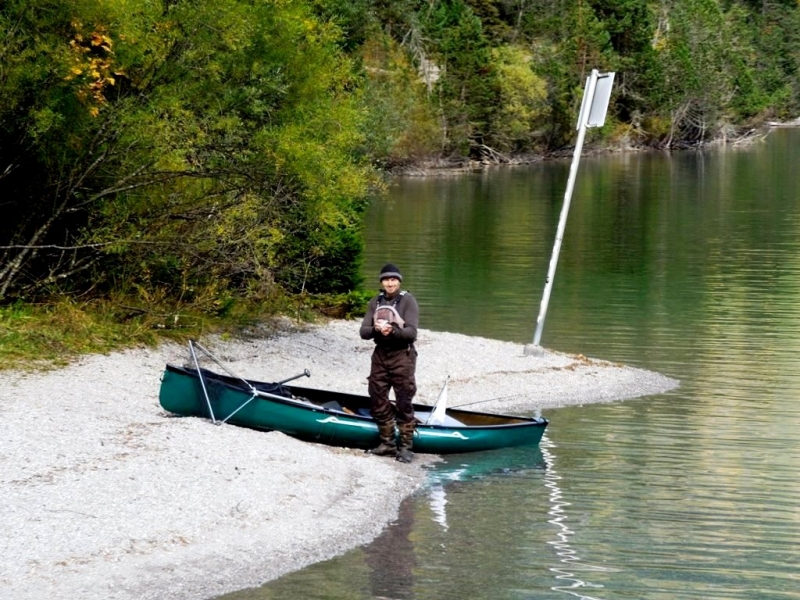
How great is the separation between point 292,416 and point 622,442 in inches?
196

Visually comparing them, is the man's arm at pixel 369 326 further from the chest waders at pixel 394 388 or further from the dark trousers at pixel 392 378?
the dark trousers at pixel 392 378

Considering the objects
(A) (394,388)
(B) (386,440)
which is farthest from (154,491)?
(B) (386,440)

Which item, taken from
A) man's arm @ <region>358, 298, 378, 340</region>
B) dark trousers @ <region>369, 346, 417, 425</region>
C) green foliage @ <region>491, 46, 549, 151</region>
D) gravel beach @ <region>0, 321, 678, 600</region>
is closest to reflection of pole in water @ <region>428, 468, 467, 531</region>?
gravel beach @ <region>0, 321, 678, 600</region>

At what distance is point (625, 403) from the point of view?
2253cm

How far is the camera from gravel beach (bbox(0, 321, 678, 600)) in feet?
39.6

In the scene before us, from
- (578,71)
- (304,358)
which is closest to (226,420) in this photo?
(304,358)

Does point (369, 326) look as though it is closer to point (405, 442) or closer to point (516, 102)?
point (405, 442)

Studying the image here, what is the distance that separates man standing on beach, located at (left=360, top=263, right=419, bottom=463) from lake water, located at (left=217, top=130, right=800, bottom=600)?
786 millimetres

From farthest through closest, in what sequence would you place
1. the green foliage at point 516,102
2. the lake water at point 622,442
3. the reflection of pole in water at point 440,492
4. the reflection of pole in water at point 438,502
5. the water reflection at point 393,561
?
the green foliage at point 516,102 < the reflection of pole in water at point 440,492 < the reflection of pole in water at point 438,502 < the lake water at point 622,442 < the water reflection at point 393,561

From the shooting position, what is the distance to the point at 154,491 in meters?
14.1

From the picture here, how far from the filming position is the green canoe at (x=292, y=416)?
17.3m

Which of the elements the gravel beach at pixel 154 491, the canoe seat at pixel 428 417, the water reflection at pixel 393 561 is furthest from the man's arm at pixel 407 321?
the water reflection at pixel 393 561

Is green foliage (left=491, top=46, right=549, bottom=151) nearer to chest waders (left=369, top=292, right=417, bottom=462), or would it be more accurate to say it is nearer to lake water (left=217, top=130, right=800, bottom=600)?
lake water (left=217, top=130, right=800, bottom=600)

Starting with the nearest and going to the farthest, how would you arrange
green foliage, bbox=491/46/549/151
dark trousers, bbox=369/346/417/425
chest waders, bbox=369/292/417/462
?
chest waders, bbox=369/292/417/462 → dark trousers, bbox=369/346/417/425 → green foliage, bbox=491/46/549/151
